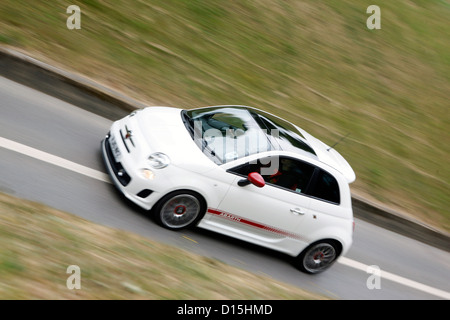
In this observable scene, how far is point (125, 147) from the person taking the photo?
7219 mm

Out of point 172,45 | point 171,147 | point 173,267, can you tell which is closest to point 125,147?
point 171,147

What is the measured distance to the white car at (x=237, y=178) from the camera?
22.4 ft

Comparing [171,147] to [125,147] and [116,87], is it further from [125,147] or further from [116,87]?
[116,87]

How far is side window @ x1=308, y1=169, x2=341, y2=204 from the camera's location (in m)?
7.65

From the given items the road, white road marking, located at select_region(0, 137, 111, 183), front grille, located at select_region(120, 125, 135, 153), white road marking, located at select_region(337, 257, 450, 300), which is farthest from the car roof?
white road marking, located at select_region(0, 137, 111, 183)

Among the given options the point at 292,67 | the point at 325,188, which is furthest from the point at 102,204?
the point at 292,67

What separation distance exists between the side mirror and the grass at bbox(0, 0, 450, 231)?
4.04 metres

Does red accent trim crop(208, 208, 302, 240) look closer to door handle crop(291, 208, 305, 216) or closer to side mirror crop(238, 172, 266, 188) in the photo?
door handle crop(291, 208, 305, 216)

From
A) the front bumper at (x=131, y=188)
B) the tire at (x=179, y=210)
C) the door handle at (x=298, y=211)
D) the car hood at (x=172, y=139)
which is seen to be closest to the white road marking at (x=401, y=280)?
the door handle at (x=298, y=211)

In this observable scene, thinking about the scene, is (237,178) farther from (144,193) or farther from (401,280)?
(401,280)

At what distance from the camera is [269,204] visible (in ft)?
24.0

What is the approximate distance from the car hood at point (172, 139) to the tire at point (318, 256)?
217 cm

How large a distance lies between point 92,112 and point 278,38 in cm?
639

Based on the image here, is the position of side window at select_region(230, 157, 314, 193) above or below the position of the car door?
above
